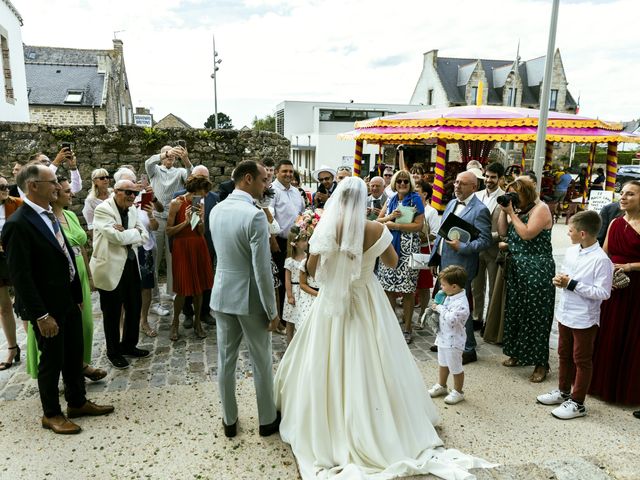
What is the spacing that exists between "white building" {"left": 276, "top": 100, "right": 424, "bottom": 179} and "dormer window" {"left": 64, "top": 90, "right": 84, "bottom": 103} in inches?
675

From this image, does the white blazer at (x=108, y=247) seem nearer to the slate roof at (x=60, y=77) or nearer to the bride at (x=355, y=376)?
the bride at (x=355, y=376)

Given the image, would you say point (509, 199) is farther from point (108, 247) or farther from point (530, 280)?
point (108, 247)

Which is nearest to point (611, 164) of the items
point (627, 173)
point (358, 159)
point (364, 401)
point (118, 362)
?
point (358, 159)

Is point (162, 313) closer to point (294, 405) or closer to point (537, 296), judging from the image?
point (294, 405)

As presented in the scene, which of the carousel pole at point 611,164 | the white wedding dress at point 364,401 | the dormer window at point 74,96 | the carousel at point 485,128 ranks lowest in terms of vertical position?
the white wedding dress at point 364,401

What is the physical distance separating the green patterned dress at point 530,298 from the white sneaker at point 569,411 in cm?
71

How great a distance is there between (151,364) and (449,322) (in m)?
3.13

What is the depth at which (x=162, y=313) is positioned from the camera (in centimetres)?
612

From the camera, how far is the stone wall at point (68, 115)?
2409 cm

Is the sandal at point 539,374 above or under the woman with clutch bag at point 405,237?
under

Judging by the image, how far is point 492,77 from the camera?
4259cm

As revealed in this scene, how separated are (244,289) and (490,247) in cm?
353

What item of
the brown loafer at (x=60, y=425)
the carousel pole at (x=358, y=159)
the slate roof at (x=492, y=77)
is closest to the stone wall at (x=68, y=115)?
the carousel pole at (x=358, y=159)

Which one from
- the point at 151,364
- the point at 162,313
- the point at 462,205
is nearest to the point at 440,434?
the point at 462,205
